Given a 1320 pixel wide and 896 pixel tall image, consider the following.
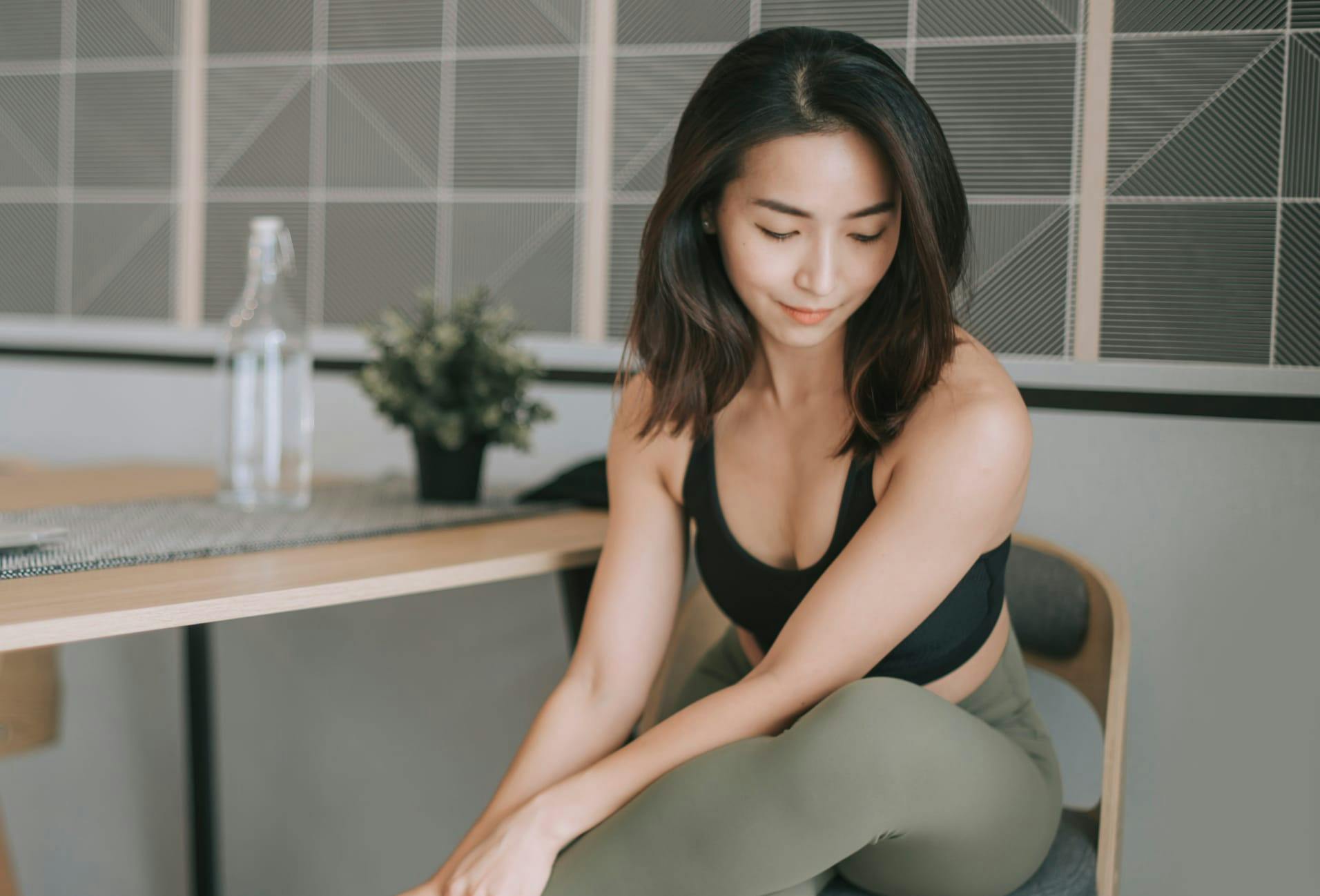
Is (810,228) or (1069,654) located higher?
(810,228)

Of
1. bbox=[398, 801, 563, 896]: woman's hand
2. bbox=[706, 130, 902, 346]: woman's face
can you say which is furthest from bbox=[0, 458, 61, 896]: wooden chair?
bbox=[706, 130, 902, 346]: woman's face

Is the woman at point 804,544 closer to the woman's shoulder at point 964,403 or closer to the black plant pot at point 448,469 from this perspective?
the woman's shoulder at point 964,403

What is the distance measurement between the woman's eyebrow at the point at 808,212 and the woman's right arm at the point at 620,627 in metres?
0.29

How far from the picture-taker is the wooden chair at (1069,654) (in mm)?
1212

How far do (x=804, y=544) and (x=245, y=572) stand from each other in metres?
0.56

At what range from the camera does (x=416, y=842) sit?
2.18m

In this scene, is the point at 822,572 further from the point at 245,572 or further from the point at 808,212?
the point at 245,572

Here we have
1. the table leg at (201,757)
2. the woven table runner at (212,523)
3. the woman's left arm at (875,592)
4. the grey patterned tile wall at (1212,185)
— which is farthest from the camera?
the table leg at (201,757)

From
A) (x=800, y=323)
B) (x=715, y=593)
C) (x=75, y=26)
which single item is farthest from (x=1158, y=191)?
(x=75, y=26)

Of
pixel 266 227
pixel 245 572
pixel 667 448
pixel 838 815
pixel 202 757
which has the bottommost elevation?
pixel 202 757

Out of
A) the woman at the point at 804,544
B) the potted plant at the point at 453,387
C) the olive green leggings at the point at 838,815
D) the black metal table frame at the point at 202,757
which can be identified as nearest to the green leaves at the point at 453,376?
the potted plant at the point at 453,387

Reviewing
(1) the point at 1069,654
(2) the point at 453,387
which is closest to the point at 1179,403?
(1) the point at 1069,654

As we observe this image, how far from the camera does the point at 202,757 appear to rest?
2084 millimetres

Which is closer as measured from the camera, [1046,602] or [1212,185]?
[1046,602]
